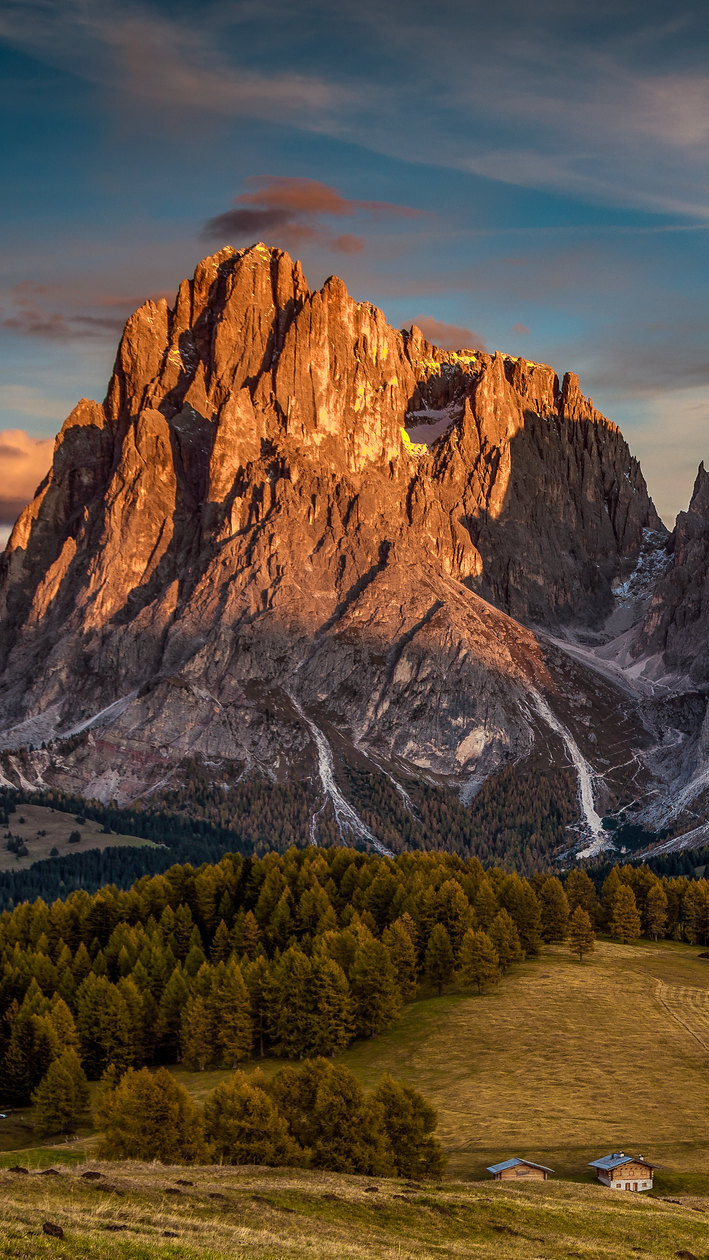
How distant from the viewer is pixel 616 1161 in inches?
3216

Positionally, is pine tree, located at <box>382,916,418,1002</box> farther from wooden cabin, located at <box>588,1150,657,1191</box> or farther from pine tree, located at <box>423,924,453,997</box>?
wooden cabin, located at <box>588,1150,657,1191</box>

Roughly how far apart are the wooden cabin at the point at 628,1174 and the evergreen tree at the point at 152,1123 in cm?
2539

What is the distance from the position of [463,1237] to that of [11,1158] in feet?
130

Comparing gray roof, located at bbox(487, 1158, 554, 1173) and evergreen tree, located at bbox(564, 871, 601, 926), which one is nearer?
gray roof, located at bbox(487, 1158, 554, 1173)

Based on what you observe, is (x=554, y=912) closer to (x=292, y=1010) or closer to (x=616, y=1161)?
(x=292, y=1010)

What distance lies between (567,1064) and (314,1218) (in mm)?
57082

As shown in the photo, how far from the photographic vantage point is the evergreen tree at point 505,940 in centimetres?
14562

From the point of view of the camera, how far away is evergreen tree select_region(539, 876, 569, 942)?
6373 inches

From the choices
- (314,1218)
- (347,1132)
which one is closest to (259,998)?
(347,1132)

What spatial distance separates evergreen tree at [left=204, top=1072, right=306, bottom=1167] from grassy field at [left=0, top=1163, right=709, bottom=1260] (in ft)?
20.1

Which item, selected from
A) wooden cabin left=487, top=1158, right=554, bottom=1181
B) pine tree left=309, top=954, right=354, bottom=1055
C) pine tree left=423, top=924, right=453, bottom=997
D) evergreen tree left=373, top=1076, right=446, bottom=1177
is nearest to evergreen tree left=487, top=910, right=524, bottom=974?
pine tree left=423, top=924, right=453, bottom=997

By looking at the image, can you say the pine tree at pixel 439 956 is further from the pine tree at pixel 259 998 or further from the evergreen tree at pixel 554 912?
the evergreen tree at pixel 554 912

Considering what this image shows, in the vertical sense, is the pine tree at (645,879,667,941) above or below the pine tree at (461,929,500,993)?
above

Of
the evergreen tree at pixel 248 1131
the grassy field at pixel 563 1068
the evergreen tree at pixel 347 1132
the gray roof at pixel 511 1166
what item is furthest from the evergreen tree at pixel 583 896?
the evergreen tree at pixel 248 1131
